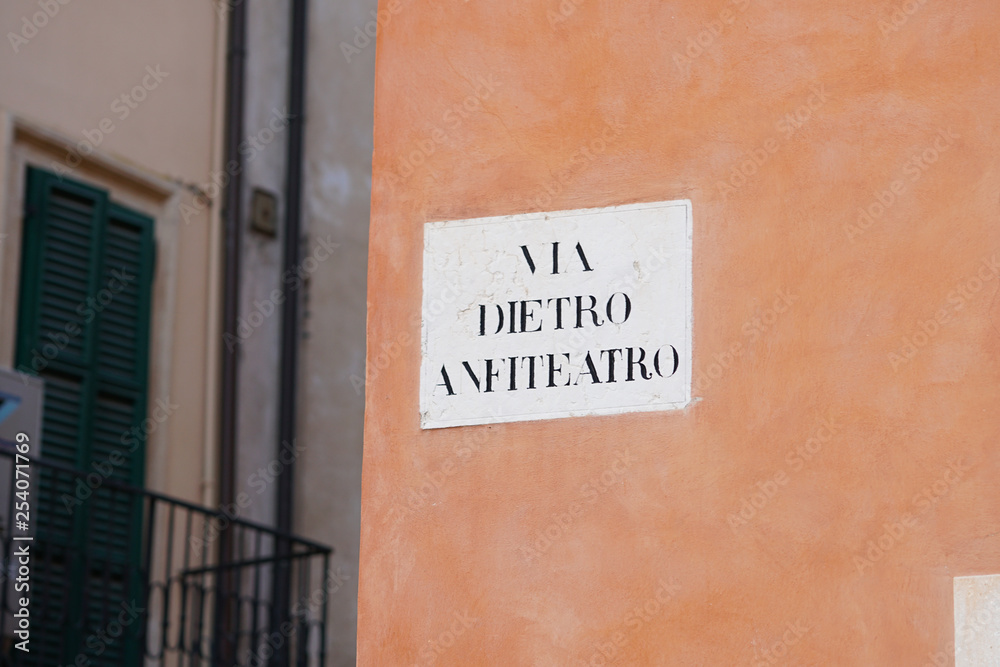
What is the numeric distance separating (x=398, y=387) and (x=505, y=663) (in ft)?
3.02

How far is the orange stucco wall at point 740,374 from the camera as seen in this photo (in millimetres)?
5109

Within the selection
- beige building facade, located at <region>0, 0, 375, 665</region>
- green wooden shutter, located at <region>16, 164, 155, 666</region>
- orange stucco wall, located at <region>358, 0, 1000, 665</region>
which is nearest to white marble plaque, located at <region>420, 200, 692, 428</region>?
orange stucco wall, located at <region>358, 0, 1000, 665</region>

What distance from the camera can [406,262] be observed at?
18.8 feet

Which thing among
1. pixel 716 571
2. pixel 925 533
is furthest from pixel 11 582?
pixel 925 533

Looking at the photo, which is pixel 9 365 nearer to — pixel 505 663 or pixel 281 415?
pixel 281 415

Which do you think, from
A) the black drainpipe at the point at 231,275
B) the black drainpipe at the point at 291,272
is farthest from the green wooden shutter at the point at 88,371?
the black drainpipe at the point at 291,272

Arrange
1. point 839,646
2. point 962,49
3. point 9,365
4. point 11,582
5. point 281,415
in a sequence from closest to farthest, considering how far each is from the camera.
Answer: point 839,646
point 962,49
point 11,582
point 9,365
point 281,415

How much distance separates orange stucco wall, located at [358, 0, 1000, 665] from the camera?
16.8 ft

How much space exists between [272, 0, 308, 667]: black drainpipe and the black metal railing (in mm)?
193

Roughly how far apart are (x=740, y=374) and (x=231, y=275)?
548 centimetres

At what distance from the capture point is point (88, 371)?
373 inches

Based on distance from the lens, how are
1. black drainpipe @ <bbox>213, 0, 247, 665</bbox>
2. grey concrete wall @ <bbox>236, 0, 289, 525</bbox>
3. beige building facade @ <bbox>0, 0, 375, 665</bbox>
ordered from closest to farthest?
1. beige building facade @ <bbox>0, 0, 375, 665</bbox>
2. black drainpipe @ <bbox>213, 0, 247, 665</bbox>
3. grey concrete wall @ <bbox>236, 0, 289, 525</bbox>

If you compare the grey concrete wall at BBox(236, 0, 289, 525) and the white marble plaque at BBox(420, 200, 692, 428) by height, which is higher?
the grey concrete wall at BBox(236, 0, 289, 525)

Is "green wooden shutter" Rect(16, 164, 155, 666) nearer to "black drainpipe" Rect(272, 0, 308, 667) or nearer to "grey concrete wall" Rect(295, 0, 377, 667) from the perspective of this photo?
"black drainpipe" Rect(272, 0, 308, 667)
